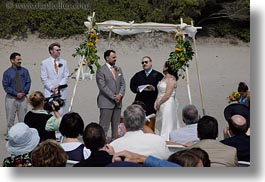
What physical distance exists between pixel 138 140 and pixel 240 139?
934 mm

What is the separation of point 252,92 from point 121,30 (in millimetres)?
5002

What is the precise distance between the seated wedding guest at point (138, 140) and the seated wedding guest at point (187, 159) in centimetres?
69

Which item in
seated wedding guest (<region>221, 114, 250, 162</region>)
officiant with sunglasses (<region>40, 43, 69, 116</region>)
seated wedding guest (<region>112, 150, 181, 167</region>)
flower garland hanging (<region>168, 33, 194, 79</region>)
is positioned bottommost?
seated wedding guest (<region>112, 150, 181, 167</region>)

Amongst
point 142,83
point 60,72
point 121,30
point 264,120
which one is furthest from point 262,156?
point 121,30

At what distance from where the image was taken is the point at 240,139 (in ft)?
15.7

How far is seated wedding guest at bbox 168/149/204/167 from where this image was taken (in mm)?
3633

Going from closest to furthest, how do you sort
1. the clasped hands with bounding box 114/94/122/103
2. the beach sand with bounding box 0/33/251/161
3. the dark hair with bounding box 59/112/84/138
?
the dark hair with bounding box 59/112/84/138 < the clasped hands with bounding box 114/94/122/103 < the beach sand with bounding box 0/33/251/161

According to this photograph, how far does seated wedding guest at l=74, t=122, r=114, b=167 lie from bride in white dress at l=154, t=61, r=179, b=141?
347 cm

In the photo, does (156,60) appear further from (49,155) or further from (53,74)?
(49,155)

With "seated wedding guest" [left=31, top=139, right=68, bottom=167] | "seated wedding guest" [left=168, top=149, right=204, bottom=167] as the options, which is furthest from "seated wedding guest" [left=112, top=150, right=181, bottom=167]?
"seated wedding guest" [left=31, top=139, right=68, bottom=167]

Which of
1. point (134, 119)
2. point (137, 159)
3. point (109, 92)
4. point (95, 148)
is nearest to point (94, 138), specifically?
point (95, 148)

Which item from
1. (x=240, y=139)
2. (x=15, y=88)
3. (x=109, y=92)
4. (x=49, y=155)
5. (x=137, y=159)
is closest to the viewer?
(x=49, y=155)

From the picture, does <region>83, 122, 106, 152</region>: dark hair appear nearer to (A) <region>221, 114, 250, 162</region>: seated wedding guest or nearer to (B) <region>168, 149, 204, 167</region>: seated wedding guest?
(B) <region>168, 149, 204, 167</region>: seated wedding guest

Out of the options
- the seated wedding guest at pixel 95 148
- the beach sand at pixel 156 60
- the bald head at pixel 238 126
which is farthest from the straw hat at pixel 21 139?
the beach sand at pixel 156 60
